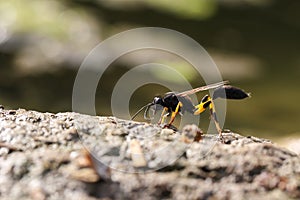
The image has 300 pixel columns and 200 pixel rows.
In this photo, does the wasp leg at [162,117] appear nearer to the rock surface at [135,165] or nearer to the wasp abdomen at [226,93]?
the wasp abdomen at [226,93]

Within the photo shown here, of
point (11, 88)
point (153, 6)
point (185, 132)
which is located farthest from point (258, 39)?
point (185, 132)

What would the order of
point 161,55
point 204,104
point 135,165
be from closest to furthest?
point 135,165, point 204,104, point 161,55

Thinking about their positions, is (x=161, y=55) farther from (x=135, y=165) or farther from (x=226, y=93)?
(x=135, y=165)

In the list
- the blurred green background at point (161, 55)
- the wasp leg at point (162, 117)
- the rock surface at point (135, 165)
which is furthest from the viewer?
the blurred green background at point (161, 55)

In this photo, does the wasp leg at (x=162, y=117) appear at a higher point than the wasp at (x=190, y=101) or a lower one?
lower

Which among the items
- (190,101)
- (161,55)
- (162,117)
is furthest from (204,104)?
(161,55)

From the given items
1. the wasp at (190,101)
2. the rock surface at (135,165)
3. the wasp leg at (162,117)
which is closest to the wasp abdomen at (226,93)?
the wasp at (190,101)

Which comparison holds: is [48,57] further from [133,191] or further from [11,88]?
[133,191]
